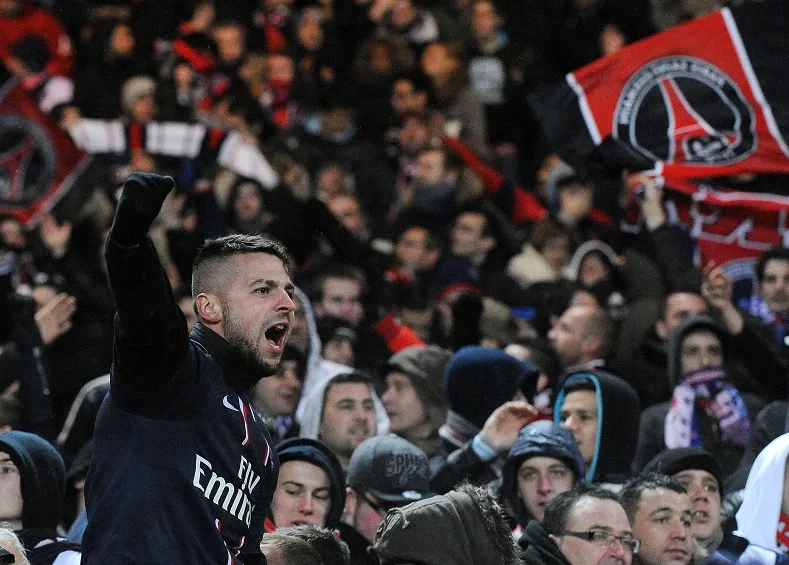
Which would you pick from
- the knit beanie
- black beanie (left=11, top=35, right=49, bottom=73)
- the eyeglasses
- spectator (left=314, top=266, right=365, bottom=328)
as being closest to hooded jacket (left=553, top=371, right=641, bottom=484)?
the knit beanie

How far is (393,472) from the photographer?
5.93 m

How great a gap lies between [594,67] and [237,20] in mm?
5934

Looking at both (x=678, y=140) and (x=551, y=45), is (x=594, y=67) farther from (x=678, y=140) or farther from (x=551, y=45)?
(x=551, y=45)

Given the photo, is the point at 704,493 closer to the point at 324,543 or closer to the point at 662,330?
the point at 324,543

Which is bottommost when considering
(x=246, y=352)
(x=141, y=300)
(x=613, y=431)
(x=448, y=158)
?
(x=613, y=431)

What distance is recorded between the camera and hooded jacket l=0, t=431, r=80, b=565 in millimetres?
5113

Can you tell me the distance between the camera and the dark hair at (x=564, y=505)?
17.6 feet

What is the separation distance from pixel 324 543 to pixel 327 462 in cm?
121

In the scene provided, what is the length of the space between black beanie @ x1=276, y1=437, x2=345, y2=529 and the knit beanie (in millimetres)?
1238

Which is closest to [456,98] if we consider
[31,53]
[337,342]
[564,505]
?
[31,53]

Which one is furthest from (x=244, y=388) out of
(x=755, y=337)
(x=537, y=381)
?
(x=755, y=337)

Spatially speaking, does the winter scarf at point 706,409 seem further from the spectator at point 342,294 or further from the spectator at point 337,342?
the spectator at point 342,294

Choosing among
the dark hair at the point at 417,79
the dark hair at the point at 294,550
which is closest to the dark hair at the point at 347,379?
the dark hair at the point at 294,550

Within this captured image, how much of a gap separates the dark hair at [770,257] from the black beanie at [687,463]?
258cm
